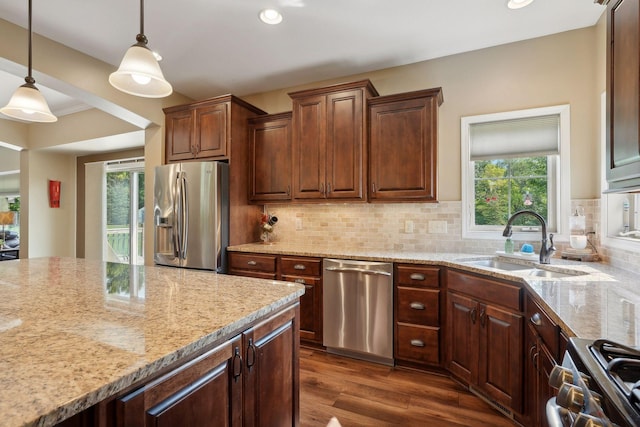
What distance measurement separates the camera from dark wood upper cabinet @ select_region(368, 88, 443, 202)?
2666mm

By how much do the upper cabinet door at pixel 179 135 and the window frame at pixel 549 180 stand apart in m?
2.81

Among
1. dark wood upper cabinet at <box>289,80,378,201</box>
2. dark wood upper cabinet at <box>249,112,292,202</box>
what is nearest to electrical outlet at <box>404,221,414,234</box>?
dark wood upper cabinet at <box>289,80,378,201</box>

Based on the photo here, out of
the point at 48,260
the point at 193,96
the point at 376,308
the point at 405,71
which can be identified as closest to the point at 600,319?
the point at 376,308

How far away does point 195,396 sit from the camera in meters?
0.91

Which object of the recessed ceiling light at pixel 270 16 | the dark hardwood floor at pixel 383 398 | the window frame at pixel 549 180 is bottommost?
the dark hardwood floor at pixel 383 398

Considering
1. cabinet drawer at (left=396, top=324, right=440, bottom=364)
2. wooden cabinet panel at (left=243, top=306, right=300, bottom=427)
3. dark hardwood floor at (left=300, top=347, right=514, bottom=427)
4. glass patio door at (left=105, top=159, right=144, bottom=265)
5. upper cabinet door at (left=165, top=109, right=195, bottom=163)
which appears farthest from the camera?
glass patio door at (left=105, top=159, right=144, bottom=265)

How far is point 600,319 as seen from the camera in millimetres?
1089

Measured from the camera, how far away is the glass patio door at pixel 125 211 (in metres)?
5.14

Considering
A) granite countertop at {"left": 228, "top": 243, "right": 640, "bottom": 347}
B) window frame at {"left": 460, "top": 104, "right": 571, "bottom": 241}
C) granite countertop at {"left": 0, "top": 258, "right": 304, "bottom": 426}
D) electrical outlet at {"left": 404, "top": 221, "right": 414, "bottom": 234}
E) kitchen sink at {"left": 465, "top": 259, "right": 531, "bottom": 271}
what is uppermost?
window frame at {"left": 460, "top": 104, "right": 571, "bottom": 241}

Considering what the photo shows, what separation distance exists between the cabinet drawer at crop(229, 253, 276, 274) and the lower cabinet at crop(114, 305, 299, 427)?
1543 mm

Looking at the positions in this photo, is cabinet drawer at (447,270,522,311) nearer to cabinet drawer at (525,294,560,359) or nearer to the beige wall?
cabinet drawer at (525,294,560,359)

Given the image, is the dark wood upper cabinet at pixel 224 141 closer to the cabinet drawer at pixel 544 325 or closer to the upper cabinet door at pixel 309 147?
the upper cabinet door at pixel 309 147

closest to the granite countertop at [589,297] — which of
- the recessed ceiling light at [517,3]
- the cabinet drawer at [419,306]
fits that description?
the cabinet drawer at [419,306]

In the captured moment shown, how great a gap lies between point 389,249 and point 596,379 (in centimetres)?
235
